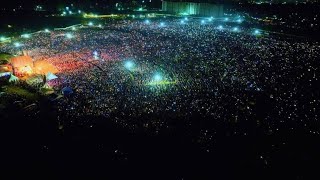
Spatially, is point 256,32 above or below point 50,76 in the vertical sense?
above

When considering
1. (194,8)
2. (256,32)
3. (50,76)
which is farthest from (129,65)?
(194,8)

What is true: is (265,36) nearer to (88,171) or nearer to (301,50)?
(301,50)

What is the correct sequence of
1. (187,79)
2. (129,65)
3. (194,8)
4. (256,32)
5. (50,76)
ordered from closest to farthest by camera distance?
(50,76) → (187,79) → (129,65) → (256,32) → (194,8)

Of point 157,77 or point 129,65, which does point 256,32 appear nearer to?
point 129,65

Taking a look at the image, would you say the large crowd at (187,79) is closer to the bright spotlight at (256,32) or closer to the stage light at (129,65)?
the stage light at (129,65)

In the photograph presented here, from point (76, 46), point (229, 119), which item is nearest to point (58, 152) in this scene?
point (229, 119)

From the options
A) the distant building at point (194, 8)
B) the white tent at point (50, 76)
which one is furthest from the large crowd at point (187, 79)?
the distant building at point (194, 8)

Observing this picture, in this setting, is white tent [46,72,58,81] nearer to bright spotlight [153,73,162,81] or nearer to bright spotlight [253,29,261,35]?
bright spotlight [153,73,162,81]
